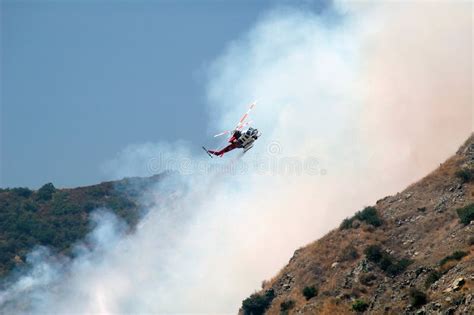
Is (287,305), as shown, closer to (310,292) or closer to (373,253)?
(310,292)

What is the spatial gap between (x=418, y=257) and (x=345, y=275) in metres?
7.94

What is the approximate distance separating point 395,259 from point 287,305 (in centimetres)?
1275

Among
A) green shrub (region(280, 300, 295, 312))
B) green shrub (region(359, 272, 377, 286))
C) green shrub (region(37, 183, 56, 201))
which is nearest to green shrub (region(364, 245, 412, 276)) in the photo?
green shrub (region(359, 272, 377, 286))

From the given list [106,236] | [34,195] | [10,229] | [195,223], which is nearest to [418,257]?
[195,223]

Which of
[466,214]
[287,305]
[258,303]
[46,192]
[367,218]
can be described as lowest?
[466,214]

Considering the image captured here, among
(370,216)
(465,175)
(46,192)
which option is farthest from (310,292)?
(46,192)

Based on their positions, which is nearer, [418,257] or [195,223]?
[418,257]

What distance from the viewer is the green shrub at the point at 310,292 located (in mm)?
91062

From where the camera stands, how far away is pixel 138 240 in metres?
150

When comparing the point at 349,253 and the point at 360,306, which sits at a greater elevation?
the point at 349,253

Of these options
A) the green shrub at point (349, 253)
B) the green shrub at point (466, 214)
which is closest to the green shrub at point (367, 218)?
the green shrub at point (349, 253)

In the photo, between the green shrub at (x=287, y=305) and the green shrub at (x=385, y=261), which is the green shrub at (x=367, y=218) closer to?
the green shrub at (x=385, y=261)

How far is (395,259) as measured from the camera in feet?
297

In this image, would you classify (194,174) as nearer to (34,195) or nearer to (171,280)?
(171,280)
